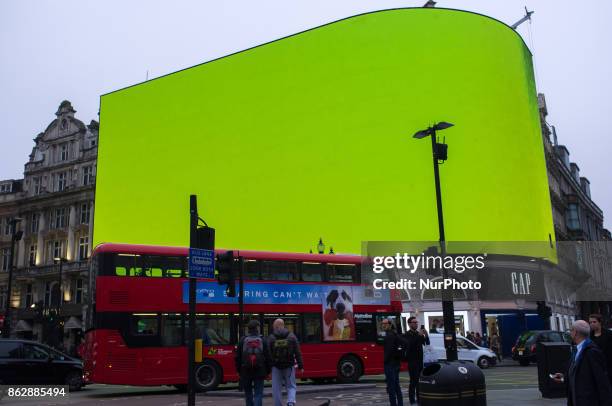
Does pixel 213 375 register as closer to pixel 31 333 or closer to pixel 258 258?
pixel 258 258

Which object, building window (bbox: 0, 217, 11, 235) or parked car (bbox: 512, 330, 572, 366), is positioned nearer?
parked car (bbox: 512, 330, 572, 366)

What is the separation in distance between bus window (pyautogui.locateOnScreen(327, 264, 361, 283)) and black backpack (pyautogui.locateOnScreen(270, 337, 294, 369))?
10880 millimetres

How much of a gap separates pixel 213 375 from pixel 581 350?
1524 cm

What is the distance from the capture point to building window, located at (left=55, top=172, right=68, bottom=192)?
200 ft

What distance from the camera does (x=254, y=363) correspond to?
11.2 metres

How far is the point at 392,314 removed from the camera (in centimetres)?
2331

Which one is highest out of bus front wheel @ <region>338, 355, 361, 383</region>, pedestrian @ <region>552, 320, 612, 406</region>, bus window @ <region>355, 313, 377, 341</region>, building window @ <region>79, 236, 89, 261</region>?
building window @ <region>79, 236, 89, 261</region>

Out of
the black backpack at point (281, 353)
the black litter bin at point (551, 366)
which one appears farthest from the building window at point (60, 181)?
the black litter bin at point (551, 366)

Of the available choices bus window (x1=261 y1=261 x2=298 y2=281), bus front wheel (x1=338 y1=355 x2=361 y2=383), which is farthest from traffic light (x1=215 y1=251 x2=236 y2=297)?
bus front wheel (x1=338 y1=355 x2=361 y2=383)

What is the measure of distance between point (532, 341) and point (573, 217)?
40360mm

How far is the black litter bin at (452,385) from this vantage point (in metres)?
10.0

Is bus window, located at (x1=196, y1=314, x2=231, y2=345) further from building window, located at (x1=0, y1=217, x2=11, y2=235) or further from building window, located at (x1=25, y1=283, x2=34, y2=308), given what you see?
building window, located at (x1=0, y1=217, x2=11, y2=235)

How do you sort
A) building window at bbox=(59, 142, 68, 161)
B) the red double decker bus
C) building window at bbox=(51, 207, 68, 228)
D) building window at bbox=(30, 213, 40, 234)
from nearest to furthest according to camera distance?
the red double decker bus, building window at bbox=(51, 207, 68, 228), building window at bbox=(30, 213, 40, 234), building window at bbox=(59, 142, 68, 161)

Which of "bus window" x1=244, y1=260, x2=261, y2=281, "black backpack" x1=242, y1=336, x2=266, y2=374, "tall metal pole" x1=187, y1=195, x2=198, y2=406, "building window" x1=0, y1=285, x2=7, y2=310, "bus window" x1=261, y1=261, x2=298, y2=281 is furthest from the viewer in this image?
"building window" x1=0, y1=285, x2=7, y2=310
